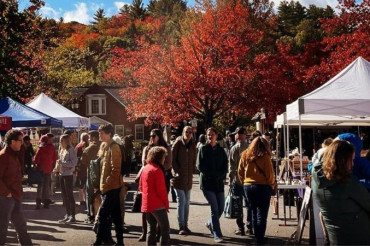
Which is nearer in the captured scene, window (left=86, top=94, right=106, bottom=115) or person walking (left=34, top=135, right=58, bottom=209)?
person walking (left=34, top=135, right=58, bottom=209)

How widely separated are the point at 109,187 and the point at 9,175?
144 centimetres

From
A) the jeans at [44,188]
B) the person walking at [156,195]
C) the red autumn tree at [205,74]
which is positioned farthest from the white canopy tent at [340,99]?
the red autumn tree at [205,74]

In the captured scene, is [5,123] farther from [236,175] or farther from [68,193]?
[236,175]

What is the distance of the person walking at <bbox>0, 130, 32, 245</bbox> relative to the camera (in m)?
7.81

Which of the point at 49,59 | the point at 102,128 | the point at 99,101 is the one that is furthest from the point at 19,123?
the point at 99,101

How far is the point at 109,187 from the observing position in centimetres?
832

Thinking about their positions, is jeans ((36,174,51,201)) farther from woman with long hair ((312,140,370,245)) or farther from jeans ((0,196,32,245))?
woman with long hair ((312,140,370,245))

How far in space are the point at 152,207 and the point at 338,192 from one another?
10.1ft

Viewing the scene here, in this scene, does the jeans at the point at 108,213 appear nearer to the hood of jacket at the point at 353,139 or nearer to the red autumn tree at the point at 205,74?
the hood of jacket at the point at 353,139

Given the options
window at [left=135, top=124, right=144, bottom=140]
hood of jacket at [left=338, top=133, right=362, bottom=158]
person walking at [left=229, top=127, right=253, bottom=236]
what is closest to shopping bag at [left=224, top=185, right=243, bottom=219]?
person walking at [left=229, top=127, right=253, bottom=236]

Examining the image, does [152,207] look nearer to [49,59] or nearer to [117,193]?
[117,193]

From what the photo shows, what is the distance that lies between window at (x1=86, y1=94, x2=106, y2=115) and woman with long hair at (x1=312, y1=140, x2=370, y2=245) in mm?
51354

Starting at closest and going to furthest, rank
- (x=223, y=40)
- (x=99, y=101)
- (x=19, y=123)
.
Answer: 1. (x=19, y=123)
2. (x=223, y=40)
3. (x=99, y=101)

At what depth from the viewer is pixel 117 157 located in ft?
27.5
